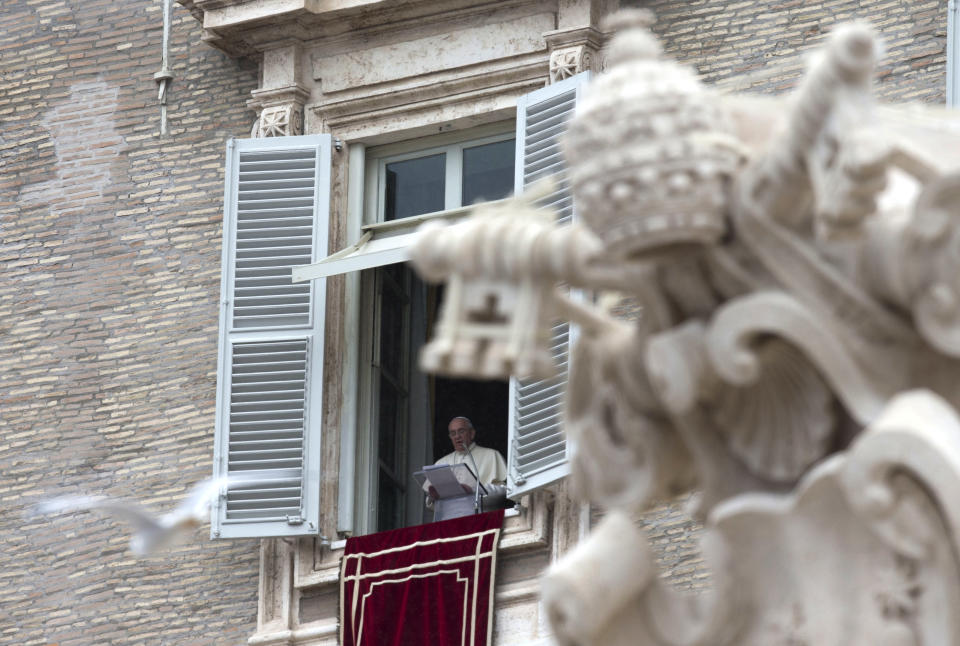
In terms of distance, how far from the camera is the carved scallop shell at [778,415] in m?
5.31

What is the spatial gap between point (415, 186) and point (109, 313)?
2055 millimetres

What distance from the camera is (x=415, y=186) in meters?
16.7

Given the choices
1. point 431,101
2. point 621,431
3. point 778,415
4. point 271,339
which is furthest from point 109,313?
point 778,415

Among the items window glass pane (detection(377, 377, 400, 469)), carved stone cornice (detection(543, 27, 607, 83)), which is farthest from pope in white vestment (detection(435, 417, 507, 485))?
carved stone cornice (detection(543, 27, 607, 83))

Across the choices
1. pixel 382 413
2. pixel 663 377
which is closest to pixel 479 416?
pixel 382 413

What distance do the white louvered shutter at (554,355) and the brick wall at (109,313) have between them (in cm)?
194

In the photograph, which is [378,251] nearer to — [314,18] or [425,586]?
[314,18]

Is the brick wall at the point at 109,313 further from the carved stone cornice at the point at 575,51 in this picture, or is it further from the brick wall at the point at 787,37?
the brick wall at the point at 787,37

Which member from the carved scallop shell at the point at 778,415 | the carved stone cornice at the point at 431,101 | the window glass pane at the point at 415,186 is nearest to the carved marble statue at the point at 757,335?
the carved scallop shell at the point at 778,415

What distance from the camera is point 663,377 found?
5.29m

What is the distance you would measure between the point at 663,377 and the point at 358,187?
37.7 ft

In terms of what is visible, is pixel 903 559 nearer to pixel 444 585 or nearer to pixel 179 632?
pixel 444 585

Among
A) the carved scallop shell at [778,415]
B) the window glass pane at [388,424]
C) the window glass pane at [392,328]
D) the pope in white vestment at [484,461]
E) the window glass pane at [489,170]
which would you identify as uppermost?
the window glass pane at [489,170]

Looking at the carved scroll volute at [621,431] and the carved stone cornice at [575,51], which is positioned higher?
the carved stone cornice at [575,51]
